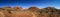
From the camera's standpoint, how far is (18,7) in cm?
360

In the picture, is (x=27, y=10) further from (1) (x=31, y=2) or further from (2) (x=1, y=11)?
(2) (x=1, y=11)

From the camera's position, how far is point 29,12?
358 centimetres

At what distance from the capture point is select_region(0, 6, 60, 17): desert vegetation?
357 centimetres

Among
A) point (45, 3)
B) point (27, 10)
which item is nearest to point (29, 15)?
point (27, 10)

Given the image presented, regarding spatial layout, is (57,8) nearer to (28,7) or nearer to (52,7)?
(52,7)

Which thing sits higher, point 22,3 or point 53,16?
point 22,3

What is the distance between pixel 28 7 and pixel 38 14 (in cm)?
19

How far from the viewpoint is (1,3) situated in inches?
141

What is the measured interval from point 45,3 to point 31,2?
22 centimetres

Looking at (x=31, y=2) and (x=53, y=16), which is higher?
(x=31, y=2)

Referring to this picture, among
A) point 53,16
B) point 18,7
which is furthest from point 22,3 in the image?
point 53,16

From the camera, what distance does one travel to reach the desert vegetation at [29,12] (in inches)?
141

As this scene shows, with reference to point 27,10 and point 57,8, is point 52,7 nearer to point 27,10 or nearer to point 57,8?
point 57,8

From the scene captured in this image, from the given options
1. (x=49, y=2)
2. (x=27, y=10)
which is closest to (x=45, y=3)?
(x=49, y=2)
